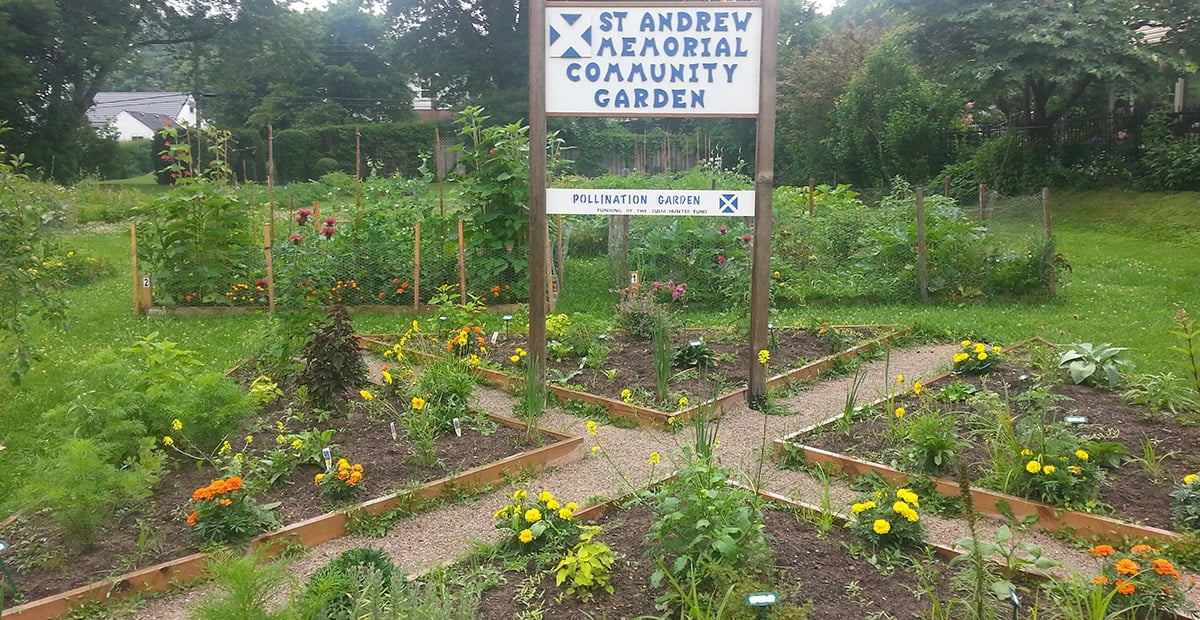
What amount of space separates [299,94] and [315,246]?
107 feet

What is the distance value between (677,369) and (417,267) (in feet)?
13.5

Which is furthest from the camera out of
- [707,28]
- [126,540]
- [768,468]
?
[707,28]

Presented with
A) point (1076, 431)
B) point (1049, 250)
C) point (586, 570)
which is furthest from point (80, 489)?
point (1049, 250)

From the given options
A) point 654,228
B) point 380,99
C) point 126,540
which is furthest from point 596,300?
point 380,99

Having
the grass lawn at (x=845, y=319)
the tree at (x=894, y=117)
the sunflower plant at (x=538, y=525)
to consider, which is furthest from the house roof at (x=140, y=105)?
the sunflower plant at (x=538, y=525)

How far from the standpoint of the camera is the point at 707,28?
19.2ft

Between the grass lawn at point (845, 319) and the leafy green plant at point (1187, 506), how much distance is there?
2.94m

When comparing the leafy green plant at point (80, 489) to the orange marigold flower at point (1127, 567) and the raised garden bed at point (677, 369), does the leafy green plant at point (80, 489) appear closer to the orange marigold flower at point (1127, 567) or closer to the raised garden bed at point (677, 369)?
the raised garden bed at point (677, 369)

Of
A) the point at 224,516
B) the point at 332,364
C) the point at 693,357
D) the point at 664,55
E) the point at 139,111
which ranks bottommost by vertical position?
the point at 224,516

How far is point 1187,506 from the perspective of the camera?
383 centimetres

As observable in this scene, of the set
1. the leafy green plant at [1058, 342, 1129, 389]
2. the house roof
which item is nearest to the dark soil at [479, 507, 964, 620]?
the leafy green plant at [1058, 342, 1129, 389]

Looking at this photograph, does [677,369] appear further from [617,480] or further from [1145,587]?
[1145,587]

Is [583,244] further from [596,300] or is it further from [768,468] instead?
[768,468]

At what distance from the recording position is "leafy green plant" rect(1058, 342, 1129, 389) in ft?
18.6
